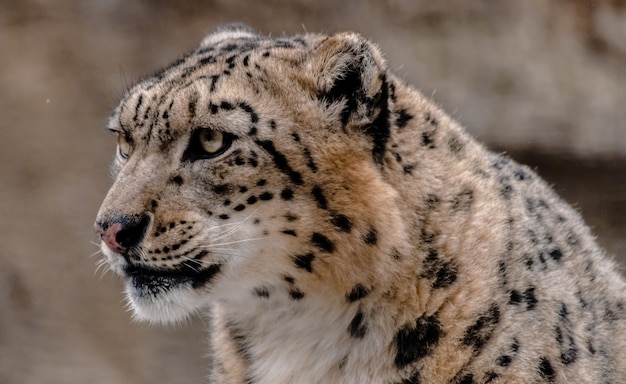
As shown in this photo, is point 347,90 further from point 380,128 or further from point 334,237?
point 334,237

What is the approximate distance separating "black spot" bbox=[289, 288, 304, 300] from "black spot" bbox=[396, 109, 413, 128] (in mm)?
816

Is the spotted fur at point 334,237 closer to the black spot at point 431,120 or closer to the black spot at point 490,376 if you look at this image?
the black spot at point 490,376

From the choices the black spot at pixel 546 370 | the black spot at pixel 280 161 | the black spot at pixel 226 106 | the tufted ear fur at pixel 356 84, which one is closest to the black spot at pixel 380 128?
the tufted ear fur at pixel 356 84

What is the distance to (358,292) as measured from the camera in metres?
3.74

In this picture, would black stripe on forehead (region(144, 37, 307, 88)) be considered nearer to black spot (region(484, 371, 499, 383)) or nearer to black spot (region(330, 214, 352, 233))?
black spot (region(330, 214, 352, 233))

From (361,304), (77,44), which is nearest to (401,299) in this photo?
(361,304)

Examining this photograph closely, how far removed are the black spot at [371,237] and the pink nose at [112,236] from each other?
931mm

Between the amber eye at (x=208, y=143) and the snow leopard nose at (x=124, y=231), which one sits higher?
the amber eye at (x=208, y=143)

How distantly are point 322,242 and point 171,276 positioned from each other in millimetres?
611

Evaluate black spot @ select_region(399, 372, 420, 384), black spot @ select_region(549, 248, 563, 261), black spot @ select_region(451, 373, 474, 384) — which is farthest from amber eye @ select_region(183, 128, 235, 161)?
black spot @ select_region(549, 248, 563, 261)

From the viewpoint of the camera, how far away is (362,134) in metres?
3.77

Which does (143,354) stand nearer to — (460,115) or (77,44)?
(77,44)

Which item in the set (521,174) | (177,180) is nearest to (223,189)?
(177,180)

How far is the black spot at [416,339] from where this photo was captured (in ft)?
12.1
